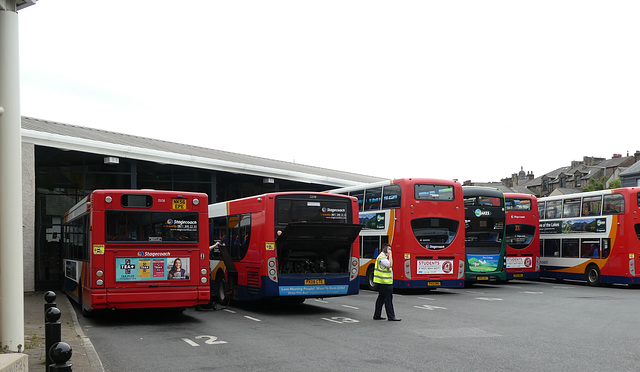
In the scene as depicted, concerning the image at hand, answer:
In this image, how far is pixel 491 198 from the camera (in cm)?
2447


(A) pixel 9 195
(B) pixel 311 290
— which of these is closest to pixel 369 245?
(B) pixel 311 290

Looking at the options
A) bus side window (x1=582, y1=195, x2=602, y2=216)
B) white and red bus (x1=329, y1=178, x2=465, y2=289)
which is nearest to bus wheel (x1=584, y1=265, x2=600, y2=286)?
bus side window (x1=582, y1=195, x2=602, y2=216)

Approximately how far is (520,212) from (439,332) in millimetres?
16379

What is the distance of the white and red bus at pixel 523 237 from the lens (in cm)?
2644

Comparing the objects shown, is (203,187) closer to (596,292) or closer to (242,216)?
(242,216)

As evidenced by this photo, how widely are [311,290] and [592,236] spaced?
15112 mm

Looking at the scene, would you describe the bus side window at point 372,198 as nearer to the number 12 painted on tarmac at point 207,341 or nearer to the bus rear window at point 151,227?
the bus rear window at point 151,227

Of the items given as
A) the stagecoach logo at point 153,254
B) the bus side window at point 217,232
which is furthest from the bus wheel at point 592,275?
the stagecoach logo at point 153,254

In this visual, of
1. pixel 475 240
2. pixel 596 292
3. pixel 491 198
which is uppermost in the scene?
pixel 491 198

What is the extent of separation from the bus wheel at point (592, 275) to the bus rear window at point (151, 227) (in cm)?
1813

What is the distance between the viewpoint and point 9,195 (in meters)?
8.33

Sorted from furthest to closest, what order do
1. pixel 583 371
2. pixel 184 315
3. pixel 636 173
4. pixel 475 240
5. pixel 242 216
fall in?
pixel 636 173
pixel 475 240
pixel 242 216
pixel 184 315
pixel 583 371

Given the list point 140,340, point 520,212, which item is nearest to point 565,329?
point 140,340

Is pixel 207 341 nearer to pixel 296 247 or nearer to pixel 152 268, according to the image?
pixel 152 268
